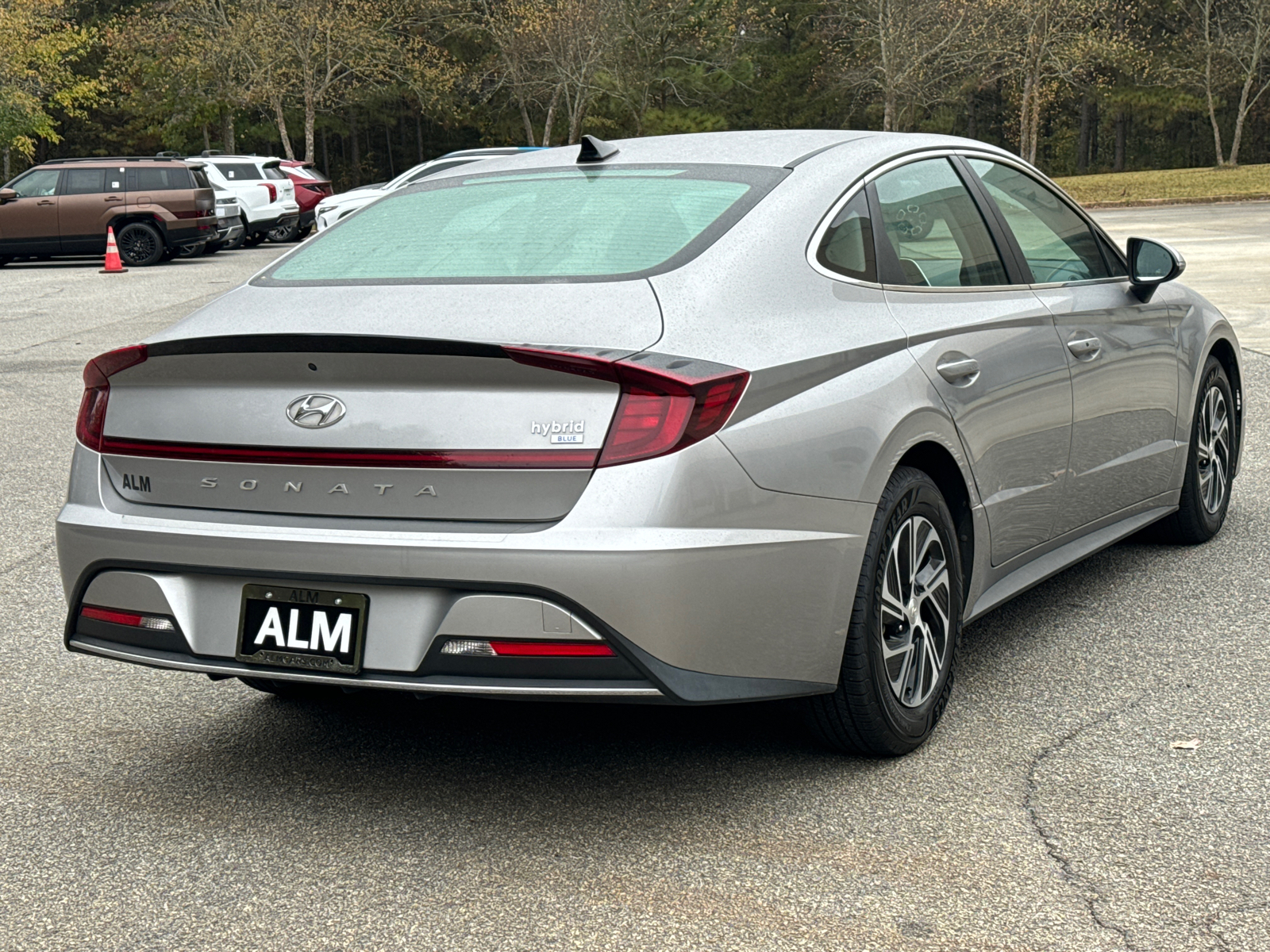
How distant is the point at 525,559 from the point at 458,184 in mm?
1704

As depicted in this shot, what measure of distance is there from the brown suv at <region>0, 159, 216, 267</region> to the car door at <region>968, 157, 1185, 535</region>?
2310 cm

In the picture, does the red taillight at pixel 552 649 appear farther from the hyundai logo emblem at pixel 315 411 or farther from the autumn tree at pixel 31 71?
the autumn tree at pixel 31 71

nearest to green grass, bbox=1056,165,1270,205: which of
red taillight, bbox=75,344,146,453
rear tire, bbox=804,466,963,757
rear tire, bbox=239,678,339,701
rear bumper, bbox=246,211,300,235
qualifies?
rear bumper, bbox=246,211,300,235

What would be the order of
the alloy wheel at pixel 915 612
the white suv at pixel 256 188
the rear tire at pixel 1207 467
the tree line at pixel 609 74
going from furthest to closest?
the tree line at pixel 609 74, the white suv at pixel 256 188, the rear tire at pixel 1207 467, the alloy wheel at pixel 915 612

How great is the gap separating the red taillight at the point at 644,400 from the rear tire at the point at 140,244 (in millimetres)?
24817

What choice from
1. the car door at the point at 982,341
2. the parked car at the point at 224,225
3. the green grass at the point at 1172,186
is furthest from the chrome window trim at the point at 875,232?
the green grass at the point at 1172,186

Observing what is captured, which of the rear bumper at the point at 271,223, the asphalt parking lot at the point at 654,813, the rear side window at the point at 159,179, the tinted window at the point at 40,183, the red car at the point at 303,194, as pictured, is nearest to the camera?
the asphalt parking lot at the point at 654,813

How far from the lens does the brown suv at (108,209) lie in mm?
26344

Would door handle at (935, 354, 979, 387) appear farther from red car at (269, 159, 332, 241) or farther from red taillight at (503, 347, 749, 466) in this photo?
red car at (269, 159, 332, 241)

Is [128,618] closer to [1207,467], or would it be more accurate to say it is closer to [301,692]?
[301,692]

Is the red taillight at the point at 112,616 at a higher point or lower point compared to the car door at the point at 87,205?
higher

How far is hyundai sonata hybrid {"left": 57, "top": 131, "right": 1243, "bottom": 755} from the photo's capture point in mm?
3203

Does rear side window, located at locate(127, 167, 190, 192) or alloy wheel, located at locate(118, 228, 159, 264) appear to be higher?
rear side window, located at locate(127, 167, 190, 192)

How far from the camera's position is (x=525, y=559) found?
317 cm
